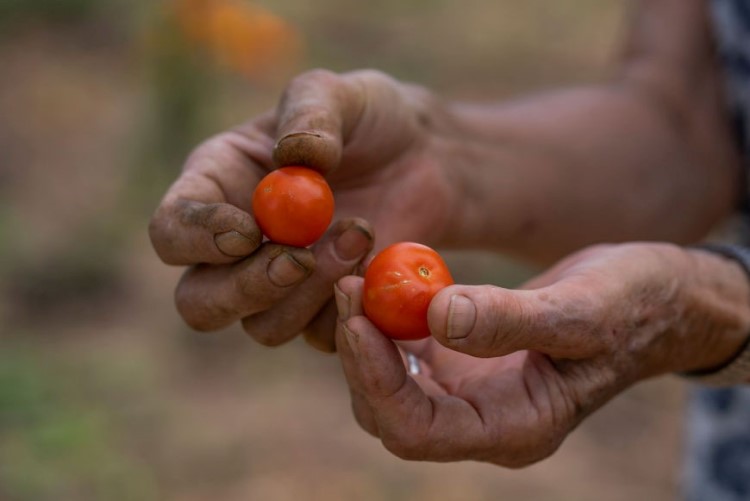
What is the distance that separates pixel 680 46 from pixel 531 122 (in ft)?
1.85

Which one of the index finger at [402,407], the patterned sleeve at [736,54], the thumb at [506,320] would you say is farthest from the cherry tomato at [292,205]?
the patterned sleeve at [736,54]

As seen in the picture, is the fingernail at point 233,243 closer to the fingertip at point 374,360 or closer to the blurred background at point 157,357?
the fingertip at point 374,360

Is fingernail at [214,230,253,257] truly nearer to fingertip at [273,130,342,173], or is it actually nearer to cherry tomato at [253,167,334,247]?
cherry tomato at [253,167,334,247]

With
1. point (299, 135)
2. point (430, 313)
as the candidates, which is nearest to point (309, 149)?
point (299, 135)

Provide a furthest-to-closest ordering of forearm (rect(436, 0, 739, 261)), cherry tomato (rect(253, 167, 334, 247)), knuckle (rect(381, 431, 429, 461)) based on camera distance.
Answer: forearm (rect(436, 0, 739, 261)) → cherry tomato (rect(253, 167, 334, 247)) → knuckle (rect(381, 431, 429, 461))

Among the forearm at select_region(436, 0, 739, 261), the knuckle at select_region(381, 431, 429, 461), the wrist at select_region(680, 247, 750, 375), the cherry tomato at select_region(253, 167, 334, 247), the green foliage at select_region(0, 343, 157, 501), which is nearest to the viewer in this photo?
the knuckle at select_region(381, 431, 429, 461)

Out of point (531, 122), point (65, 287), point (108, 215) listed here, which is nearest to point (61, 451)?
point (65, 287)

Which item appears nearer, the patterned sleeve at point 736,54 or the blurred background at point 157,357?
the patterned sleeve at point 736,54

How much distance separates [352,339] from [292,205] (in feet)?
1.02

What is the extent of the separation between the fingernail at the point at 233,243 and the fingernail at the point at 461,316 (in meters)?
0.43

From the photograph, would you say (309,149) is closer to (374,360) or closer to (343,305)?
(343,305)

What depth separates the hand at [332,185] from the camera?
1762mm

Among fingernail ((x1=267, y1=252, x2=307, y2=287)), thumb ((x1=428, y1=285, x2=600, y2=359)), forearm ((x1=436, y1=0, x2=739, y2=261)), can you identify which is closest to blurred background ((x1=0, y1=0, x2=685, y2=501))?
forearm ((x1=436, y1=0, x2=739, y2=261))

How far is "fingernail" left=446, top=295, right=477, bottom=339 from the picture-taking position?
156 cm
